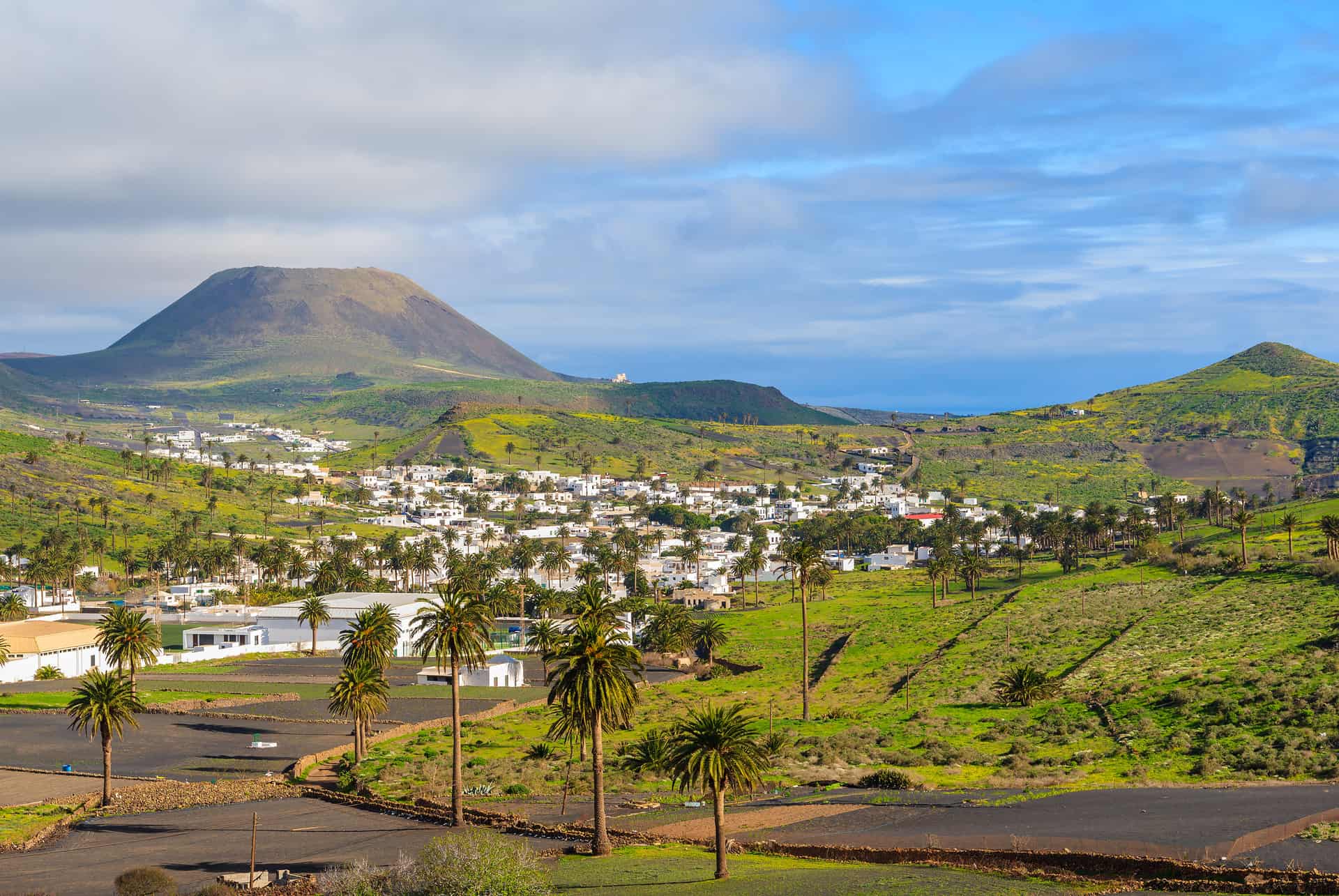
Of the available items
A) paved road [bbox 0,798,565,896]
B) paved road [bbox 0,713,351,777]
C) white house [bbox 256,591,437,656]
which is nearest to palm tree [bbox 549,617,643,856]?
paved road [bbox 0,798,565,896]

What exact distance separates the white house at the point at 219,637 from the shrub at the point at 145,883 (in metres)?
82.3

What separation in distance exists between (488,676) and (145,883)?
56.6 m

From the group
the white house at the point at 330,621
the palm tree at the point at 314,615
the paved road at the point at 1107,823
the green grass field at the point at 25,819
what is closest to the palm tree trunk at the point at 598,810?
the paved road at the point at 1107,823

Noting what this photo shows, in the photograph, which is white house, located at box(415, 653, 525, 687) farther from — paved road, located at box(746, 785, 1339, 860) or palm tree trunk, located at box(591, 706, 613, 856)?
paved road, located at box(746, 785, 1339, 860)

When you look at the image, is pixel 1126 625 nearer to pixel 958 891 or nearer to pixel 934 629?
pixel 934 629

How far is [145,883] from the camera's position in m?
42.4

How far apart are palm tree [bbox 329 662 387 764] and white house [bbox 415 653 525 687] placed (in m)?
28.5

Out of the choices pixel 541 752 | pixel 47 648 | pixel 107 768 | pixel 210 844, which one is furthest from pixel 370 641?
pixel 47 648

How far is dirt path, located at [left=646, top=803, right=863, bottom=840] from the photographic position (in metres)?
50.3

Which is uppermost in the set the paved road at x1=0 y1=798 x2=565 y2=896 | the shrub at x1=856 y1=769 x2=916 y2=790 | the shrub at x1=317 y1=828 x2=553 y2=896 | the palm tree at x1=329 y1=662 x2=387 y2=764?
the palm tree at x1=329 y1=662 x2=387 y2=764

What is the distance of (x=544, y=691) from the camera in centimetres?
9469

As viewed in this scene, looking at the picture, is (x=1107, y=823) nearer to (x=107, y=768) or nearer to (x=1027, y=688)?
(x=1027, y=688)

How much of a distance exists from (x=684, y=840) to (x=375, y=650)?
27.5m

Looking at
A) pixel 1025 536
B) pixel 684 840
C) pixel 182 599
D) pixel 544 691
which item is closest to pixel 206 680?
pixel 544 691
